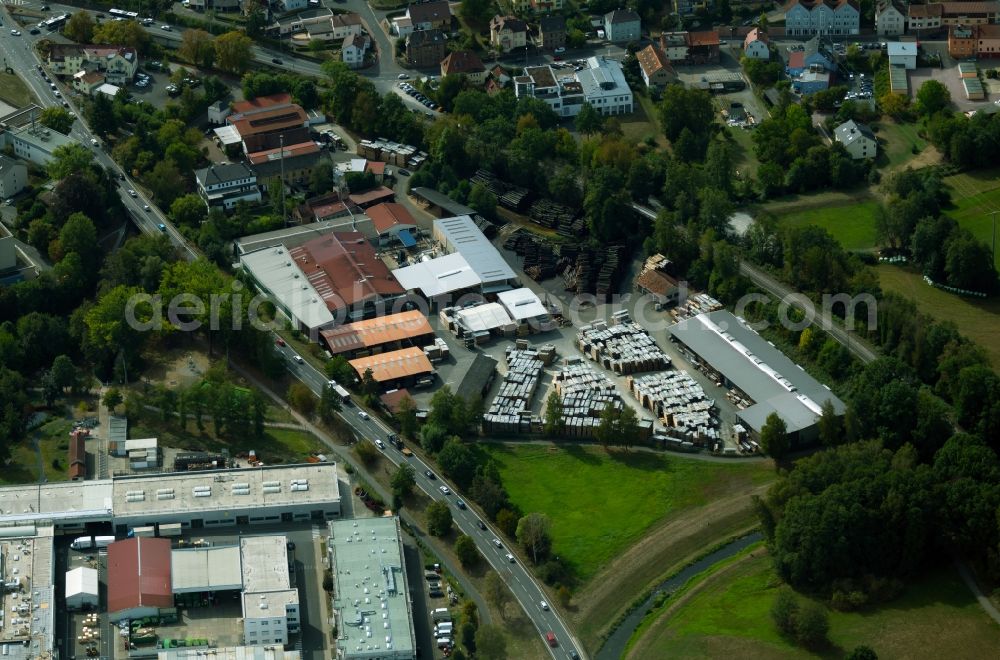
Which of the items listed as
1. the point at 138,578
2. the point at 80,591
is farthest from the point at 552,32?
the point at 80,591

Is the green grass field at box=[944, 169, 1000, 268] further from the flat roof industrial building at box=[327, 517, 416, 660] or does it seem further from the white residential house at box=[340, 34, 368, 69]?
the flat roof industrial building at box=[327, 517, 416, 660]

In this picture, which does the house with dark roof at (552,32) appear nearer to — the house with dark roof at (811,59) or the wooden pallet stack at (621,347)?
the house with dark roof at (811,59)

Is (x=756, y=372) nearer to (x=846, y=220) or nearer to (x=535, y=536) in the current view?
(x=846, y=220)

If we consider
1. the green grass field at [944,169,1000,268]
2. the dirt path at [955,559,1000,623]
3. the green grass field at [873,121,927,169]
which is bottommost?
the dirt path at [955,559,1000,623]

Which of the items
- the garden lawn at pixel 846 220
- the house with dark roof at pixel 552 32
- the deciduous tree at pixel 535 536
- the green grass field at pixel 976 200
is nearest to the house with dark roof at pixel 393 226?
the garden lawn at pixel 846 220

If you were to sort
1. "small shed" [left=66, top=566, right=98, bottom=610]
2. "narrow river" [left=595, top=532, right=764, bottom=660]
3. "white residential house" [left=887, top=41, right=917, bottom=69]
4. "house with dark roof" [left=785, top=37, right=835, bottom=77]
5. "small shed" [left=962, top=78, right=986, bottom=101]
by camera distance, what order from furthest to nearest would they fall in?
"white residential house" [left=887, top=41, right=917, bottom=69], "house with dark roof" [left=785, top=37, right=835, bottom=77], "small shed" [left=962, top=78, right=986, bottom=101], "narrow river" [left=595, top=532, right=764, bottom=660], "small shed" [left=66, top=566, right=98, bottom=610]

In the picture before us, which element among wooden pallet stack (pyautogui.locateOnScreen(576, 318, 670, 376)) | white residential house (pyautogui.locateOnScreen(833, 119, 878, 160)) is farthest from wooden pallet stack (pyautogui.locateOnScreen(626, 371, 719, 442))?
white residential house (pyautogui.locateOnScreen(833, 119, 878, 160))
